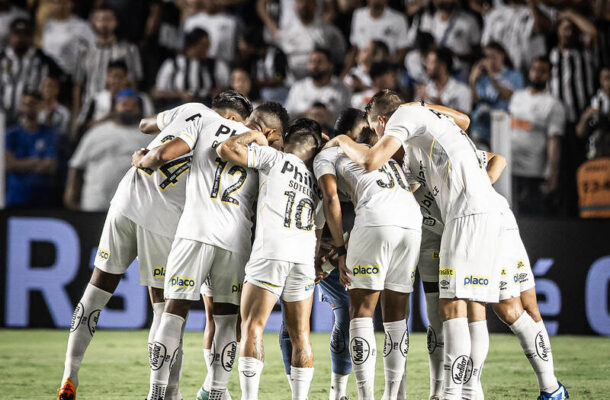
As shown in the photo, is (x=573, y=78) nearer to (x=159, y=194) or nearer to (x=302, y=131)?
(x=302, y=131)

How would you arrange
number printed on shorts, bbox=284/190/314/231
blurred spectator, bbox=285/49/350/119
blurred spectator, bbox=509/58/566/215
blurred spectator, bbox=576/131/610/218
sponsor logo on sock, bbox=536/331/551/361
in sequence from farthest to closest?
blurred spectator, bbox=285/49/350/119 < blurred spectator, bbox=509/58/566/215 < blurred spectator, bbox=576/131/610/218 < sponsor logo on sock, bbox=536/331/551/361 < number printed on shorts, bbox=284/190/314/231

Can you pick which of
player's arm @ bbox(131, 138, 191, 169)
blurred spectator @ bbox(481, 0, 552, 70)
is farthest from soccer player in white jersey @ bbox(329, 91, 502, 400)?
blurred spectator @ bbox(481, 0, 552, 70)

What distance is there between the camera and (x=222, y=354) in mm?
5016

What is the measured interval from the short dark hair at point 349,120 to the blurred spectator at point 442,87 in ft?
17.3

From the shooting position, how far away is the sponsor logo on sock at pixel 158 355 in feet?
16.0

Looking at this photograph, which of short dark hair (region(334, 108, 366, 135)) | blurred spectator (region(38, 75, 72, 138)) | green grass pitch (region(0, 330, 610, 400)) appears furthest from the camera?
blurred spectator (region(38, 75, 72, 138))

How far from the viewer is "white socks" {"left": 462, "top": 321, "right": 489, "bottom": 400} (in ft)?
16.3

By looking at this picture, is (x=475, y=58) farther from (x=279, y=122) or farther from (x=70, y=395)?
(x=70, y=395)

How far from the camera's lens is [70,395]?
5.21 meters

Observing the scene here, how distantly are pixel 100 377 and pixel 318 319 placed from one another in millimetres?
3178

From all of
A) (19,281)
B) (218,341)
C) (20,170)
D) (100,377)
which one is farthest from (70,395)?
(20,170)

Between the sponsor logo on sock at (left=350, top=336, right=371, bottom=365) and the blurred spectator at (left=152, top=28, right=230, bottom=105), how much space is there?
6.71m

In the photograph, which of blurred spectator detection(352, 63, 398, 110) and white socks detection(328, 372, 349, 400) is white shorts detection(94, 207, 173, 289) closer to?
white socks detection(328, 372, 349, 400)

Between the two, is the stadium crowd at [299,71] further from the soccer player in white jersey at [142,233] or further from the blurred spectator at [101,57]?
the soccer player in white jersey at [142,233]
